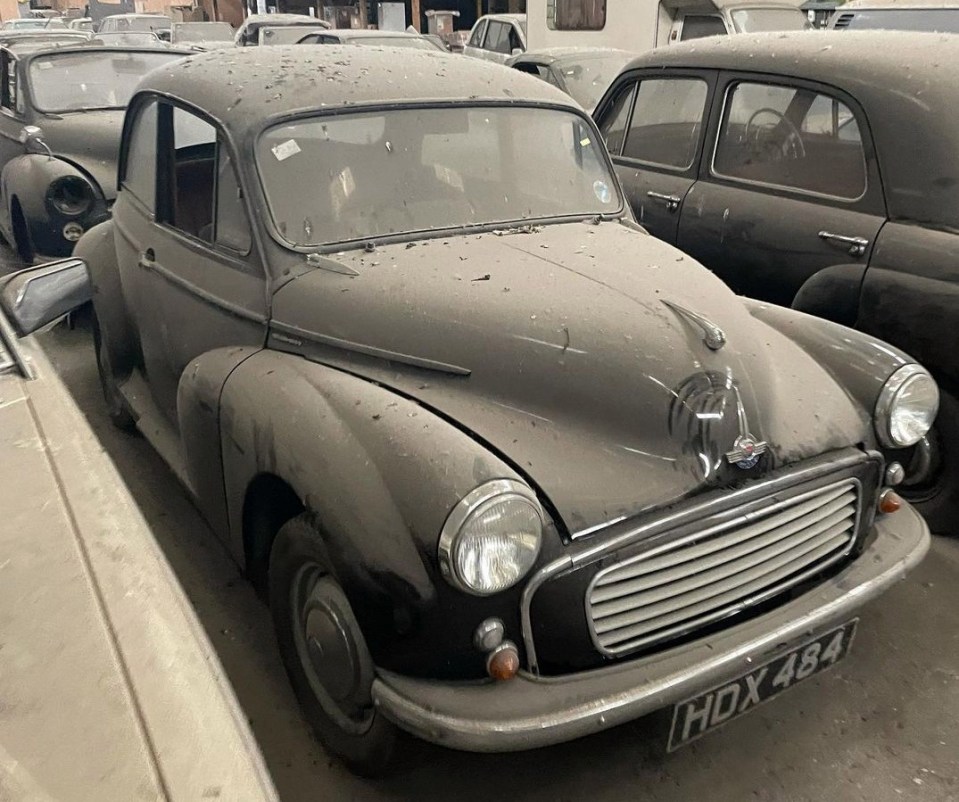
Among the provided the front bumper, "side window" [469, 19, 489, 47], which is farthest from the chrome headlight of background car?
"side window" [469, 19, 489, 47]

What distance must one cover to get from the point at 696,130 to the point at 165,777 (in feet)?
12.1

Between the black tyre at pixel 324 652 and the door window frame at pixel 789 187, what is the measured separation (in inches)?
96.5

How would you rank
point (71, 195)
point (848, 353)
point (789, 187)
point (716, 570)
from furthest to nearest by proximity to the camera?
point (71, 195) < point (789, 187) < point (848, 353) < point (716, 570)

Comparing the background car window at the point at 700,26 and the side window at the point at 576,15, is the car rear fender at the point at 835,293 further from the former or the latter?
the side window at the point at 576,15

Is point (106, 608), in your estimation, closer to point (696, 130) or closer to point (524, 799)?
point (524, 799)

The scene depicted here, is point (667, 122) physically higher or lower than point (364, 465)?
higher

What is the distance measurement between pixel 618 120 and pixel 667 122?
376 millimetres

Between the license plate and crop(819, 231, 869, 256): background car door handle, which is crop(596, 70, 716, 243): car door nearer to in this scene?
crop(819, 231, 869, 256): background car door handle

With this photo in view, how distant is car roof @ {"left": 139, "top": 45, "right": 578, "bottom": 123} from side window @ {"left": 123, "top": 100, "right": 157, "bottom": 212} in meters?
0.15

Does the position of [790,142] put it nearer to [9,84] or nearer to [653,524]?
[653,524]

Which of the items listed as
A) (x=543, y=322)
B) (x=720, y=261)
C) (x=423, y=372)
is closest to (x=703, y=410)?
(x=543, y=322)

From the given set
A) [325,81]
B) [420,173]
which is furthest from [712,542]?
[325,81]

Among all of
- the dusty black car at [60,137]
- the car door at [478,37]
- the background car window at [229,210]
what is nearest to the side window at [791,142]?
the background car window at [229,210]

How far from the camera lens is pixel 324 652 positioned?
209 centimetres
